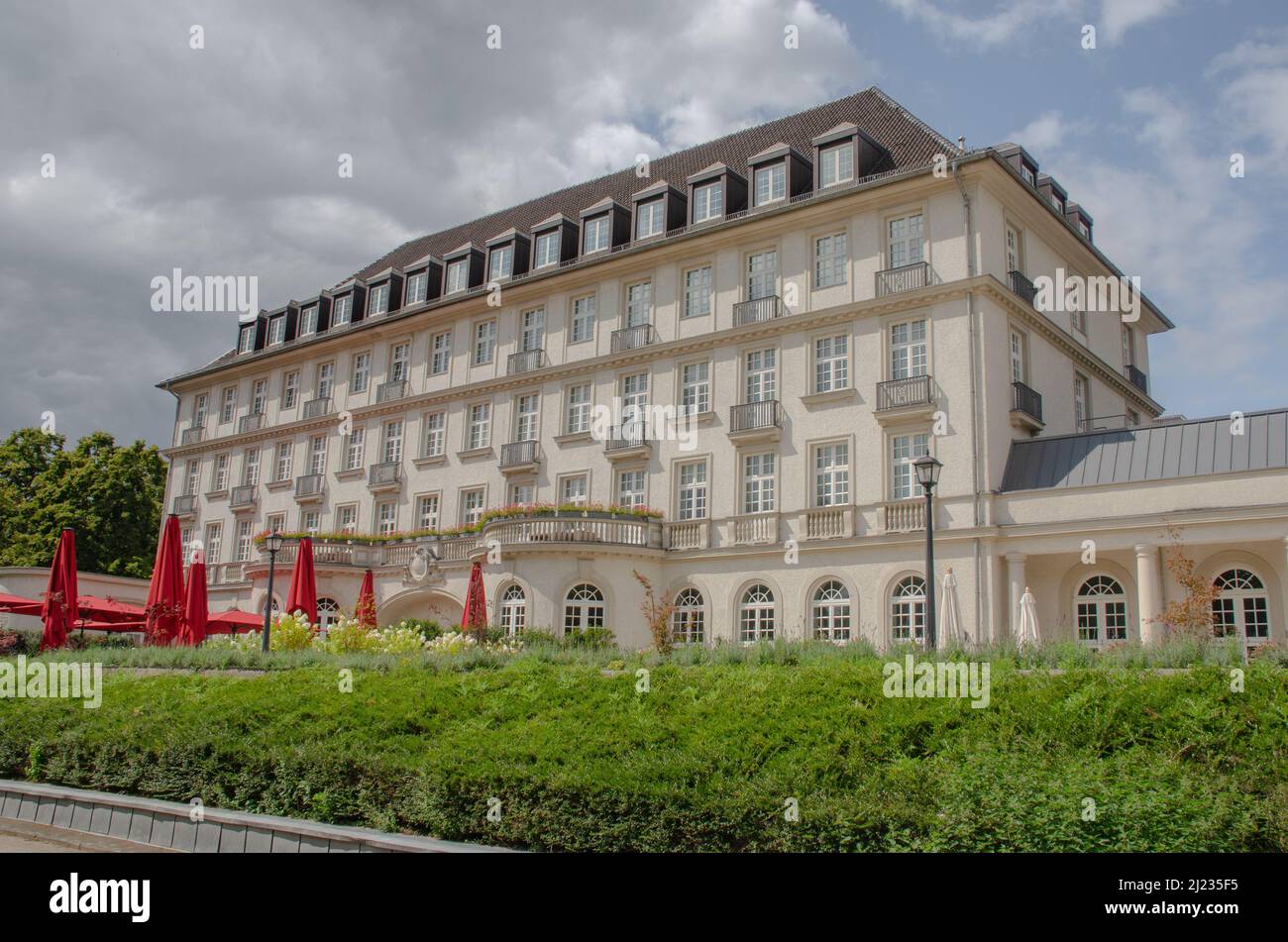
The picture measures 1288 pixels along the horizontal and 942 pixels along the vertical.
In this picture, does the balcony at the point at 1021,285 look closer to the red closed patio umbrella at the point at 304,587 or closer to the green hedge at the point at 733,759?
the green hedge at the point at 733,759

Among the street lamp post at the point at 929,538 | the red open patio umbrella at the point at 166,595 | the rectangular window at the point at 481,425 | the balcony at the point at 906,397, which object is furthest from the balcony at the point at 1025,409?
the red open patio umbrella at the point at 166,595

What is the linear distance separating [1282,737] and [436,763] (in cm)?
822

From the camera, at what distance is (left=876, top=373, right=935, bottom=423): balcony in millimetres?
29344

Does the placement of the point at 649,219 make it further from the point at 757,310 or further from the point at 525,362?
the point at 525,362

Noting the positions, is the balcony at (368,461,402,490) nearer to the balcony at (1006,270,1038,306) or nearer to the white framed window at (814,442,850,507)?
the white framed window at (814,442,850,507)

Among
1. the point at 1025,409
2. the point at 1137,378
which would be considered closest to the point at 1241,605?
the point at 1025,409

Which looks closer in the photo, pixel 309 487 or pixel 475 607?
pixel 475 607

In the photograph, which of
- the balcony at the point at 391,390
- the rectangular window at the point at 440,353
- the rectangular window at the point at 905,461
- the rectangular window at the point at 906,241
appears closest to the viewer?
the rectangular window at the point at 905,461

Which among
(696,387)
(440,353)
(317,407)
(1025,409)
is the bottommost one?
(1025,409)

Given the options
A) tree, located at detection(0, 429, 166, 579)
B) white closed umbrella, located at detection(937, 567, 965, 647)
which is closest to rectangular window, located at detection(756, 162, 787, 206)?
white closed umbrella, located at detection(937, 567, 965, 647)

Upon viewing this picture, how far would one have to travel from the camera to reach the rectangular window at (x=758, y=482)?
32.4 meters

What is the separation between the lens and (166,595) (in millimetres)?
24203

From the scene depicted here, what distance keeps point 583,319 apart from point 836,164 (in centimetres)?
1053
